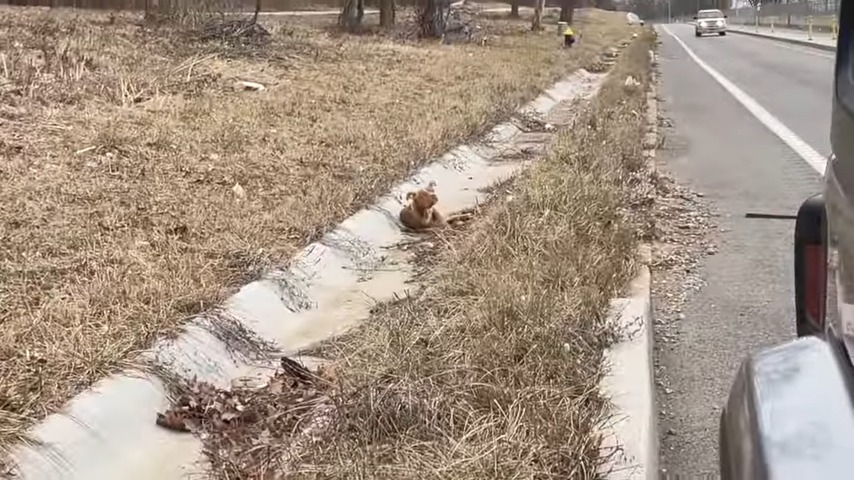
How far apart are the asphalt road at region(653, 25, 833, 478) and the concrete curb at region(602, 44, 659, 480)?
162 mm

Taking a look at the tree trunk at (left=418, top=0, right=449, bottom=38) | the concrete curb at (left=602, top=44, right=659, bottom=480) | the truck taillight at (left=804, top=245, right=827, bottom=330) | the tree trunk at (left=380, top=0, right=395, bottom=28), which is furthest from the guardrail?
the truck taillight at (left=804, top=245, right=827, bottom=330)

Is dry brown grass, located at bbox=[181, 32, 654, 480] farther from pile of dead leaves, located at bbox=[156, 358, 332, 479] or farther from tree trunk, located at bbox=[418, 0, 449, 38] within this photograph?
tree trunk, located at bbox=[418, 0, 449, 38]

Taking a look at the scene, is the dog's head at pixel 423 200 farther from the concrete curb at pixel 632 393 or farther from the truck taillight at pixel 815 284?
the truck taillight at pixel 815 284

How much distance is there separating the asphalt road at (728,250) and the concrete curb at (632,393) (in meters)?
0.16

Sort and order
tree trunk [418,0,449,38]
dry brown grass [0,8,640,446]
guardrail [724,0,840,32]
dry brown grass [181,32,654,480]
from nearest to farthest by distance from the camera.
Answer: dry brown grass [181,32,654,480], dry brown grass [0,8,640,446], tree trunk [418,0,449,38], guardrail [724,0,840,32]

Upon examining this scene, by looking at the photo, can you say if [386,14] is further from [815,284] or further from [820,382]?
[820,382]

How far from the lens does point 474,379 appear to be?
144 inches

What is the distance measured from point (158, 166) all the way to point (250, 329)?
303 centimetres

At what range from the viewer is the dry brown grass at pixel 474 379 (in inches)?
124

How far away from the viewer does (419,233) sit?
7.11m

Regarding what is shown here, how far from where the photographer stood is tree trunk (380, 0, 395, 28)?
26591mm

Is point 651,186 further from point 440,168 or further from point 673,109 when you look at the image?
point 673,109

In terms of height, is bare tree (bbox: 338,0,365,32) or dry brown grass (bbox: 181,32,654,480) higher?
bare tree (bbox: 338,0,365,32)

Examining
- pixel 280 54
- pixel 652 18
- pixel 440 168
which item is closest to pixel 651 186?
pixel 440 168
